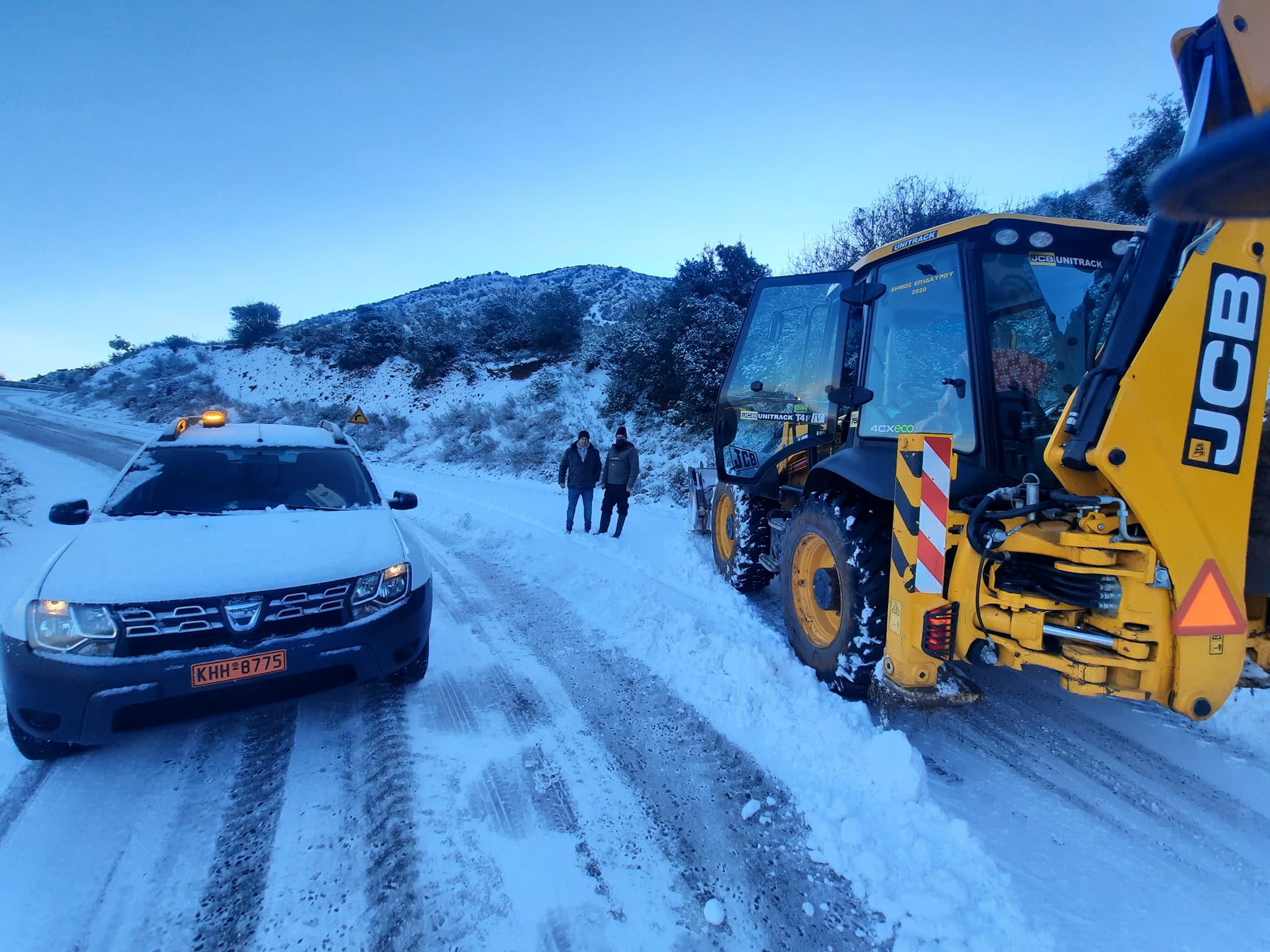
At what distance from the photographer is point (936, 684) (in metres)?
3.31

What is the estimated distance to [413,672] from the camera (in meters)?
3.58

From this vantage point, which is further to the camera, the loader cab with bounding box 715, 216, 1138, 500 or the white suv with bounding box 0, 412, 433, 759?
the loader cab with bounding box 715, 216, 1138, 500

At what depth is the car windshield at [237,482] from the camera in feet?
12.1

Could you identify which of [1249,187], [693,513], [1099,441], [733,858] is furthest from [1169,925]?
[693,513]

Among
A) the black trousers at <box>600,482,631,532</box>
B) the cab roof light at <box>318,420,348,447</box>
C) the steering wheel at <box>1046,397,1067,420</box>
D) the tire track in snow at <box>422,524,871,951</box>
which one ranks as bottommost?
the tire track in snow at <box>422,524,871,951</box>

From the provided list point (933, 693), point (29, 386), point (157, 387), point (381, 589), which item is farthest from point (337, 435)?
point (29, 386)

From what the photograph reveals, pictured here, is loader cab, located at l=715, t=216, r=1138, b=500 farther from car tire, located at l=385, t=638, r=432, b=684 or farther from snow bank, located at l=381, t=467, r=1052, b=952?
car tire, located at l=385, t=638, r=432, b=684

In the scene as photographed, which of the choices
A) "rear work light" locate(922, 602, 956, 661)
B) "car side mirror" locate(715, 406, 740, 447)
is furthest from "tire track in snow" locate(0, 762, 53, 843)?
"car side mirror" locate(715, 406, 740, 447)

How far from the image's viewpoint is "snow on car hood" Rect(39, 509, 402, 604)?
269 centimetres

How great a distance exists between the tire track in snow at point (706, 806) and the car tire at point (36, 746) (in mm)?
2475

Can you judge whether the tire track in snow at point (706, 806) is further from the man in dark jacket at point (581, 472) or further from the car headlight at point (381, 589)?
the man in dark jacket at point (581, 472)

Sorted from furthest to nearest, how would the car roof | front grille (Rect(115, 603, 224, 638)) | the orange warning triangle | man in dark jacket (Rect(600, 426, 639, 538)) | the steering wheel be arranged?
man in dark jacket (Rect(600, 426, 639, 538)), the car roof, the steering wheel, front grille (Rect(115, 603, 224, 638)), the orange warning triangle

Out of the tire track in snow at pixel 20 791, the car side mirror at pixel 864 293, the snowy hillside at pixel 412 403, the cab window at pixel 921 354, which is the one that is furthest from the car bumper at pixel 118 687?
the snowy hillside at pixel 412 403

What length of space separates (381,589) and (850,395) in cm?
313
